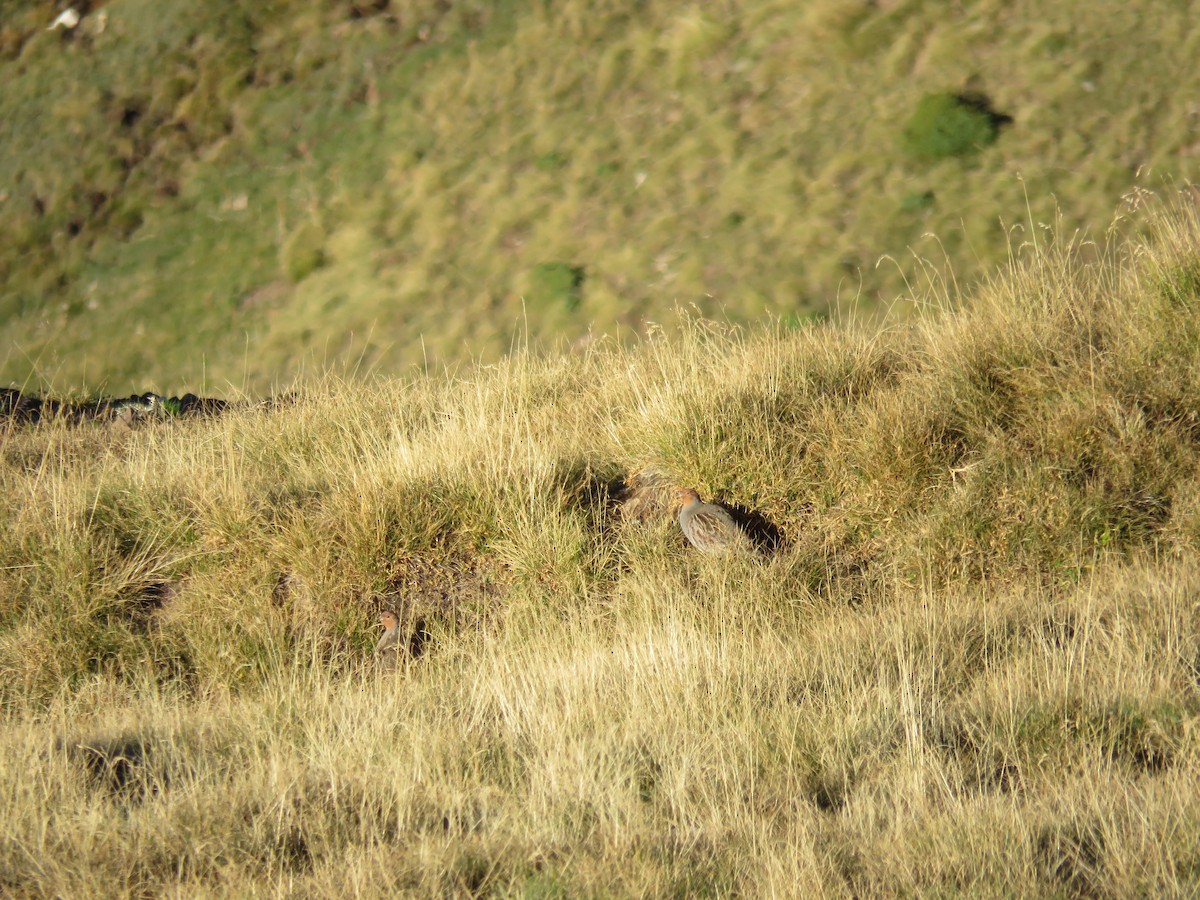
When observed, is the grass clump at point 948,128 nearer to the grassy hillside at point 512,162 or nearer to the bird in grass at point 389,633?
the grassy hillside at point 512,162

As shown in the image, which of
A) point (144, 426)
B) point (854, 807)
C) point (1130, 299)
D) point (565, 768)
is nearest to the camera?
point (854, 807)

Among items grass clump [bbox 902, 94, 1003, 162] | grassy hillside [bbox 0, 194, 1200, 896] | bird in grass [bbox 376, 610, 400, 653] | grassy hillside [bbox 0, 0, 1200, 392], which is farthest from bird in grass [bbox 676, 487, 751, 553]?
grass clump [bbox 902, 94, 1003, 162]

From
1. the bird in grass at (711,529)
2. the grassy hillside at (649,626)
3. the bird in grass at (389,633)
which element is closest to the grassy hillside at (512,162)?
the grassy hillside at (649,626)

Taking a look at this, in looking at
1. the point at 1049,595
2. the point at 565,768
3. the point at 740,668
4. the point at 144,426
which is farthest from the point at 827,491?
the point at 144,426

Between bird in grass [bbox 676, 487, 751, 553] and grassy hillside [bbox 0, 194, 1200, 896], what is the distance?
0.34 ft

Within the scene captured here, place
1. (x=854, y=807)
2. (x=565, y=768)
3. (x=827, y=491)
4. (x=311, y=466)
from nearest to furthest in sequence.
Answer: (x=854, y=807) → (x=565, y=768) → (x=827, y=491) → (x=311, y=466)

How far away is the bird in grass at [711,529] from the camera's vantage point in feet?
15.1

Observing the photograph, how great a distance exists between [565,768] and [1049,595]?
6.89 ft

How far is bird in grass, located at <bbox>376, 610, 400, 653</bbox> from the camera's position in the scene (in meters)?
4.51

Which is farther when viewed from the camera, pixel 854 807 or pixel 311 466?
pixel 311 466

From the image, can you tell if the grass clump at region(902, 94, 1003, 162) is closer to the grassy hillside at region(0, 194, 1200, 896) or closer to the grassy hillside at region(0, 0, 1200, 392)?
the grassy hillside at region(0, 0, 1200, 392)

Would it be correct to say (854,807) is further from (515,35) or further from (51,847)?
(515,35)

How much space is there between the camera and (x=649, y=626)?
3809 mm

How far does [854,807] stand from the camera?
8.65 feet
